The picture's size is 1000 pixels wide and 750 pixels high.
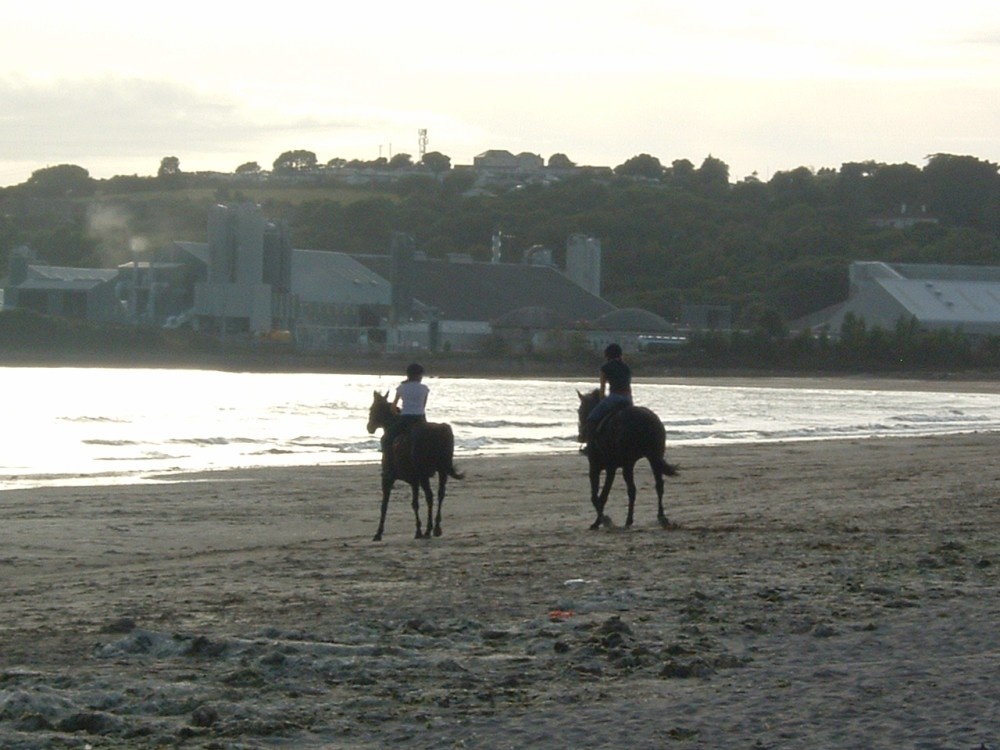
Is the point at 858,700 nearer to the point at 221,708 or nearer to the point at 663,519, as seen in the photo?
the point at 221,708

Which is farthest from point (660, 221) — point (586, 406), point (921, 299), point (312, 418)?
point (586, 406)

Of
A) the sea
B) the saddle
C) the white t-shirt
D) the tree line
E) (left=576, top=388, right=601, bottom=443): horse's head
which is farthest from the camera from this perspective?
the tree line

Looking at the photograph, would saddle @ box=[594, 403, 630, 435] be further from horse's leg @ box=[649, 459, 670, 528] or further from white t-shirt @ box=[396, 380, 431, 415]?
white t-shirt @ box=[396, 380, 431, 415]

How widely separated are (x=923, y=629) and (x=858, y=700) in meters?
1.62

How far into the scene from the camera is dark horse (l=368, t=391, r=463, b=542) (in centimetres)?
1417

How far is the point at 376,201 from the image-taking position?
490 feet

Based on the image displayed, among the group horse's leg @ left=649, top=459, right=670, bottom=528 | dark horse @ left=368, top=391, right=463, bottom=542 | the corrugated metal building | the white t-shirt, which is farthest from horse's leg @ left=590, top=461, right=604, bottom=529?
the corrugated metal building

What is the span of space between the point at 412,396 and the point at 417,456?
58 centimetres

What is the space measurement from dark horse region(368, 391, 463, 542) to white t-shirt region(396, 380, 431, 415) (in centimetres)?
17

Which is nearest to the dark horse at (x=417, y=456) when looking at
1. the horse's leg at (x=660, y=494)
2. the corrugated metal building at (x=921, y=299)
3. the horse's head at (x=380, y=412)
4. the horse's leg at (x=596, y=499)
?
the horse's head at (x=380, y=412)

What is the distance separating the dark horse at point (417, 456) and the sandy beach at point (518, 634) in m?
0.49

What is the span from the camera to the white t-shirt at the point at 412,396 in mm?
14062

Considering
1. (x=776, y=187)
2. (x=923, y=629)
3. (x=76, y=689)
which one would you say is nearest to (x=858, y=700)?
(x=923, y=629)

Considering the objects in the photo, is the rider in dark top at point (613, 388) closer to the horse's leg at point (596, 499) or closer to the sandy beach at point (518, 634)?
the horse's leg at point (596, 499)
